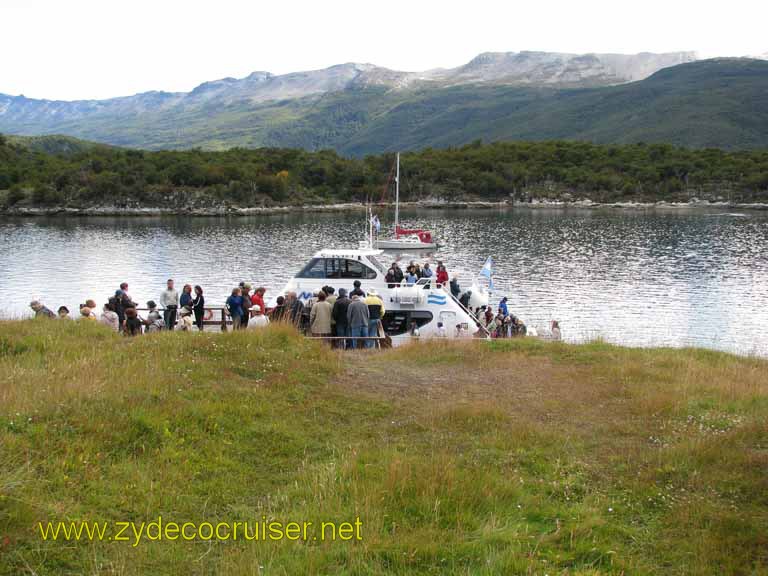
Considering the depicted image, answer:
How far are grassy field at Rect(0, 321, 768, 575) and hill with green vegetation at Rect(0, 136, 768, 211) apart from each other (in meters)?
102

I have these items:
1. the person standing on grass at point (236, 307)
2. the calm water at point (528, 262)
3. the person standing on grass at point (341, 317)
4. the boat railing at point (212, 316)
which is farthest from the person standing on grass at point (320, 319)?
the calm water at point (528, 262)

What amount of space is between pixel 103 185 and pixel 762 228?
10414cm

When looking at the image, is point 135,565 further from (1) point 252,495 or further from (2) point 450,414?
(2) point 450,414

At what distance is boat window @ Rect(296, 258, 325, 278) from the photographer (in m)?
20.8

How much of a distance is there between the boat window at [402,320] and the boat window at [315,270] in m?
2.66

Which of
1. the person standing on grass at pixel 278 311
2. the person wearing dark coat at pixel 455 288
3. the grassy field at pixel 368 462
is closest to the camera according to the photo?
the grassy field at pixel 368 462

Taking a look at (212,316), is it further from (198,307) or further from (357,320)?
(357,320)

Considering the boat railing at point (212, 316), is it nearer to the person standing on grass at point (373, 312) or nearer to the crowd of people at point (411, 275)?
the person standing on grass at point (373, 312)

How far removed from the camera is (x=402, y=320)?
20.3 m

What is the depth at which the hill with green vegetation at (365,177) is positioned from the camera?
111 metres

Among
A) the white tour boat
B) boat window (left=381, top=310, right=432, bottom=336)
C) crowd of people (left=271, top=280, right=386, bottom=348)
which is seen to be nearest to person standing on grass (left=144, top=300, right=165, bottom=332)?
crowd of people (left=271, top=280, right=386, bottom=348)

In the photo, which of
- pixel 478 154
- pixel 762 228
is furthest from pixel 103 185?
pixel 762 228

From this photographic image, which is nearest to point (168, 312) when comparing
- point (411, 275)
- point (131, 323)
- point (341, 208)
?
point (131, 323)

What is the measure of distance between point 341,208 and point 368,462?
109m
